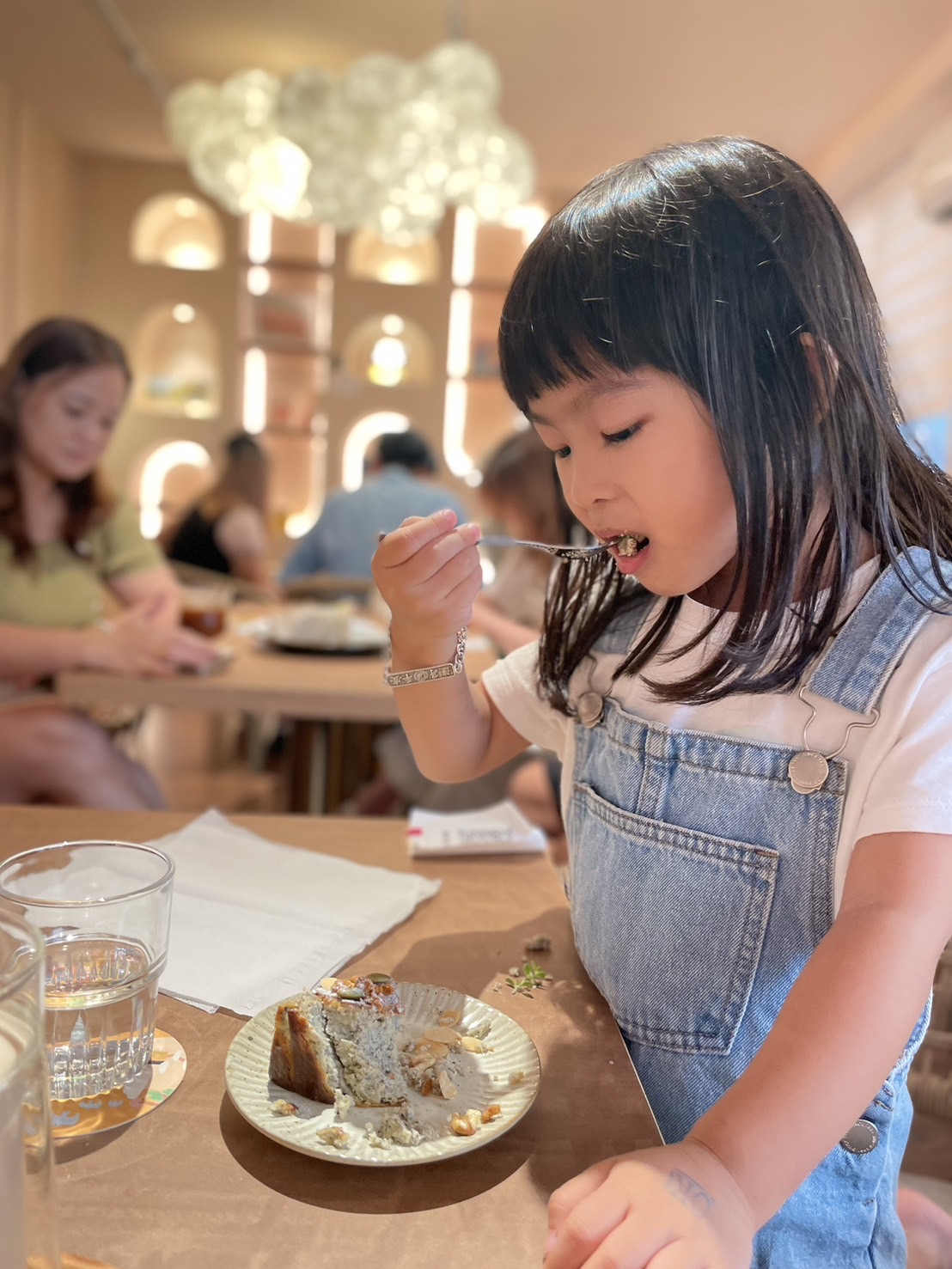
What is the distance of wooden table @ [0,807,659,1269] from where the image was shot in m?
0.51

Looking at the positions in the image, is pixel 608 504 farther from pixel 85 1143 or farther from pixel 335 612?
pixel 335 612

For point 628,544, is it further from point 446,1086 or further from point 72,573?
point 72,573

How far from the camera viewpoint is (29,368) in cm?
227

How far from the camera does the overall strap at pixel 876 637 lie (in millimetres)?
729

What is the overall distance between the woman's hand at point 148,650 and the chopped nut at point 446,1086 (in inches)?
56.9

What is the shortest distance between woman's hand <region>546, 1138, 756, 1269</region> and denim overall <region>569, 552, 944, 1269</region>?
0.23m

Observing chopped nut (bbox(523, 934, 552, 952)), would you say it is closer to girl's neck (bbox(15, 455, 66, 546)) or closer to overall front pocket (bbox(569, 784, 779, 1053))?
overall front pocket (bbox(569, 784, 779, 1053))

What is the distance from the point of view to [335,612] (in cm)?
236

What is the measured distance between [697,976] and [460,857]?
0.33 m

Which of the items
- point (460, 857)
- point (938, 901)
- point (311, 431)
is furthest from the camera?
point (311, 431)

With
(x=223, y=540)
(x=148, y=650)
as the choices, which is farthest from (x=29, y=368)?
(x=223, y=540)

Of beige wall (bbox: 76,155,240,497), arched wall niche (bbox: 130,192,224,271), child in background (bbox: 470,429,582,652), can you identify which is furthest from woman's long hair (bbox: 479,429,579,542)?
arched wall niche (bbox: 130,192,224,271)


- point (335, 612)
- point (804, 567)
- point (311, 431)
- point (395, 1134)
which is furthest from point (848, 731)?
point (311, 431)

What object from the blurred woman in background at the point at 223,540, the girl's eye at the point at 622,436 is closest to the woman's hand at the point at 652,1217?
the girl's eye at the point at 622,436
